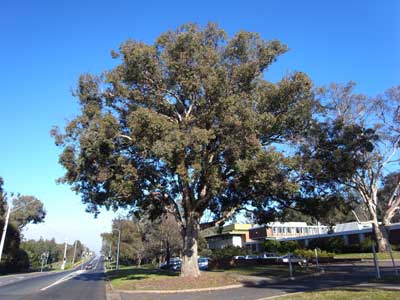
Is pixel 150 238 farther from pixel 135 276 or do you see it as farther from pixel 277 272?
pixel 277 272

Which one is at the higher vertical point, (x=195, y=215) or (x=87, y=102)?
(x=87, y=102)

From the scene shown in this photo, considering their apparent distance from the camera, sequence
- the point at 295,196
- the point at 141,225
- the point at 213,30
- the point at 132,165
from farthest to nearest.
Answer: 1. the point at 141,225
2. the point at 295,196
3. the point at 213,30
4. the point at 132,165

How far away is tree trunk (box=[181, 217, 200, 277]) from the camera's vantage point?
2336cm

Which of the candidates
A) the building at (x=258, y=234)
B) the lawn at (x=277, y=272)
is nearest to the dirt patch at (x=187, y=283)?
the lawn at (x=277, y=272)

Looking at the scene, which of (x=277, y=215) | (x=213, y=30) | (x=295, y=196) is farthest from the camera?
(x=277, y=215)

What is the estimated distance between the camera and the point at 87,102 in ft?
77.7

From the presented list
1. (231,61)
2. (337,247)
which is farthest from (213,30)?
(337,247)

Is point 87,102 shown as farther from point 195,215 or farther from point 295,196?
point 295,196

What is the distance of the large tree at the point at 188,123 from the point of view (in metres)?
19.1

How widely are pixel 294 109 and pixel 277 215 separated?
29.2 ft

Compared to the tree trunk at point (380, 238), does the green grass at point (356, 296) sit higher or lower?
lower

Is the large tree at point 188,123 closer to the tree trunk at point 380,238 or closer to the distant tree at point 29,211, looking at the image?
the tree trunk at point 380,238

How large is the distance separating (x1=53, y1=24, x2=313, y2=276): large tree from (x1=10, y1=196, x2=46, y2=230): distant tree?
62544mm

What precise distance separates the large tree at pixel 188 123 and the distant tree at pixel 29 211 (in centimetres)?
6254
